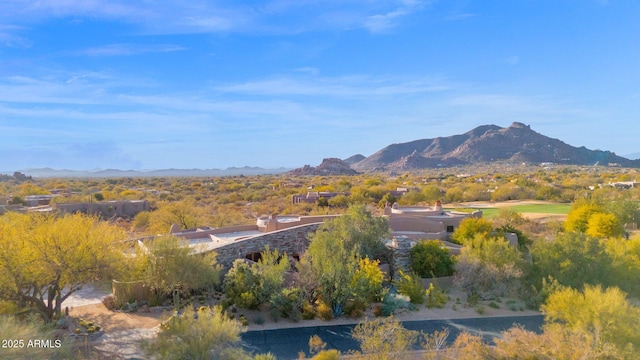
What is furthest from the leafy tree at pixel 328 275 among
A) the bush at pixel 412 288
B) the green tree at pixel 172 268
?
the green tree at pixel 172 268

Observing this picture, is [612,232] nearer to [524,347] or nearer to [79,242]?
[524,347]

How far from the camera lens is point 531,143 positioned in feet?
460

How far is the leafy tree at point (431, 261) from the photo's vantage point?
22.6m

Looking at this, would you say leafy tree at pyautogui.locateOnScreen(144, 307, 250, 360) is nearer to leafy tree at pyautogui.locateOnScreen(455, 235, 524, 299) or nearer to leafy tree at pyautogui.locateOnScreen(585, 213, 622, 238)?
leafy tree at pyautogui.locateOnScreen(455, 235, 524, 299)

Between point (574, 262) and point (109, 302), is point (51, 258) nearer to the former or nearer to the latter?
point (109, 302)

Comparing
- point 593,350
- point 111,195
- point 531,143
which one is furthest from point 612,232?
point 531,143

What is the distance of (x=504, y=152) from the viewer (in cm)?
13812

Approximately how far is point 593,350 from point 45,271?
16845mm

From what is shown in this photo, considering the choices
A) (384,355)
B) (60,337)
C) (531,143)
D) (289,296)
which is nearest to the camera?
(384,355)

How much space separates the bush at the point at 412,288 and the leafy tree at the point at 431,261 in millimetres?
988

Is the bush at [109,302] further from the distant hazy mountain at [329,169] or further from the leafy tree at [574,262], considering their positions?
the distant hazy mountain at [329,169]

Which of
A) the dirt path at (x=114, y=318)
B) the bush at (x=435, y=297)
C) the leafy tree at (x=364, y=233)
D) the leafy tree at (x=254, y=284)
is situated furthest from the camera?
the leafy tree at (x=364, y=233)

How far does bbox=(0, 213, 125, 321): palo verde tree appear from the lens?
15.0 meters

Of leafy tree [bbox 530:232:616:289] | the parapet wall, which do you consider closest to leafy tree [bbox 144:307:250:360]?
the parapet wall
